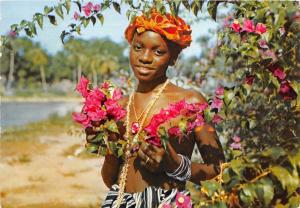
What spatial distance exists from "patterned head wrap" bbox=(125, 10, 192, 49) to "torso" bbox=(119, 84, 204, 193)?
0.20m

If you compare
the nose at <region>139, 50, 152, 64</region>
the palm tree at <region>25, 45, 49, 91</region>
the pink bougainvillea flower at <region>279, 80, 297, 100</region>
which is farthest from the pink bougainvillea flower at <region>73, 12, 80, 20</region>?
the palm tree at <region>25, 45, 49, 91</region>

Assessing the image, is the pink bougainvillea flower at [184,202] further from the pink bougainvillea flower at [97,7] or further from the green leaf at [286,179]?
the pink bougainvillea flower at [97,7]

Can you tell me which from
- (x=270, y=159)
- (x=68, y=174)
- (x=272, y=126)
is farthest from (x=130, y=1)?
(x=68, y=174)

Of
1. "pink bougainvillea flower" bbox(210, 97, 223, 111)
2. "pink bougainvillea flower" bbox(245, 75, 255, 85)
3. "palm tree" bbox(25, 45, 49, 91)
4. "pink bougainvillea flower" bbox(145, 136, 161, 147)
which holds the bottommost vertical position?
"palm tree" bbox(25, 45, 49, 91)

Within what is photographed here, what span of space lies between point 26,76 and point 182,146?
5828 cm

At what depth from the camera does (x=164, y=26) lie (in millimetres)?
2096

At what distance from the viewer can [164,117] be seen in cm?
174

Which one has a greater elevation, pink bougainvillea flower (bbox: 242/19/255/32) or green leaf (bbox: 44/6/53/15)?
green leaf (bbox: 44/6/53/15)

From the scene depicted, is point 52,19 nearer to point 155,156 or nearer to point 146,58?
point 146,58

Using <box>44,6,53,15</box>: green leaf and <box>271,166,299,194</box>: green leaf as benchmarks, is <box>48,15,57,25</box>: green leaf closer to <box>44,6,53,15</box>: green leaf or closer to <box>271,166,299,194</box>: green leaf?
<box>44,6,53,15</box>: green leaf

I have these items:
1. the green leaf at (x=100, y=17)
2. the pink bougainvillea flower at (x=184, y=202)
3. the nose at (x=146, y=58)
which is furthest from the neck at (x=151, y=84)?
the pink bougainvillea flower at (x=184, y=202)

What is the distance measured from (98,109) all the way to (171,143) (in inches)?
16.4

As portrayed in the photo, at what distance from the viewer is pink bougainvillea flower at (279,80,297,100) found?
1.60 metres

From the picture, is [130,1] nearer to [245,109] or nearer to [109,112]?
[109,112]
